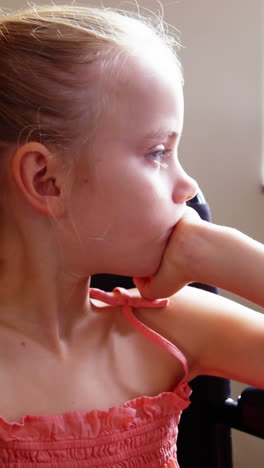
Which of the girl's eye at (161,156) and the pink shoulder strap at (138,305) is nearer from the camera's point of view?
the girl's eye at (161,156)

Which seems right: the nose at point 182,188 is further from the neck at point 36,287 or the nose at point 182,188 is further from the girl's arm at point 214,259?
the neck at point 36,287

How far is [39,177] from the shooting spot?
823 millimetres

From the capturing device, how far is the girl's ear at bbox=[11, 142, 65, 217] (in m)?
0.80

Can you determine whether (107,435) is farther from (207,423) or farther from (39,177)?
(39,177)

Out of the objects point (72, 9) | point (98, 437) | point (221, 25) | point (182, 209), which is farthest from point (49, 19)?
point (221, 25)

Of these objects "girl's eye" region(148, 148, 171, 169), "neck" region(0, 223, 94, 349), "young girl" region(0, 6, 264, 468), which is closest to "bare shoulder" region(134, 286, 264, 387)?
"young girl" region(0, 6, 264, 468)

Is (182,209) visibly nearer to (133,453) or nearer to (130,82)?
(130,82)

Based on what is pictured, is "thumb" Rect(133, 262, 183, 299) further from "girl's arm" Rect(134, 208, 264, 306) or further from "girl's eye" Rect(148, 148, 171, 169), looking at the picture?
"girl's eye" Rect(148, 148, 171, 169)

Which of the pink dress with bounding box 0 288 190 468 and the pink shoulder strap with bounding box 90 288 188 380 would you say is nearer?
the pink dress with bounding box 0 288 190 468

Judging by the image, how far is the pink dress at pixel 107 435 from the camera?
828mm

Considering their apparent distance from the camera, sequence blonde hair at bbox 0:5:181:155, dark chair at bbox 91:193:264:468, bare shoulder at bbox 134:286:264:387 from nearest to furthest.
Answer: blonde hair at bbox 0:5:181:155
bare shoulder at bbox 134:286:264:387
dark chair at bbox 91:193:264:468

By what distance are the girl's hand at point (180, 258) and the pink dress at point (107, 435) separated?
11 cm

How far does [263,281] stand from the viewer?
844mm

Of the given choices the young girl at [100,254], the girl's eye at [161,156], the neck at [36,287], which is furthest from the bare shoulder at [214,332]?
the girl's eye at [161,156]
